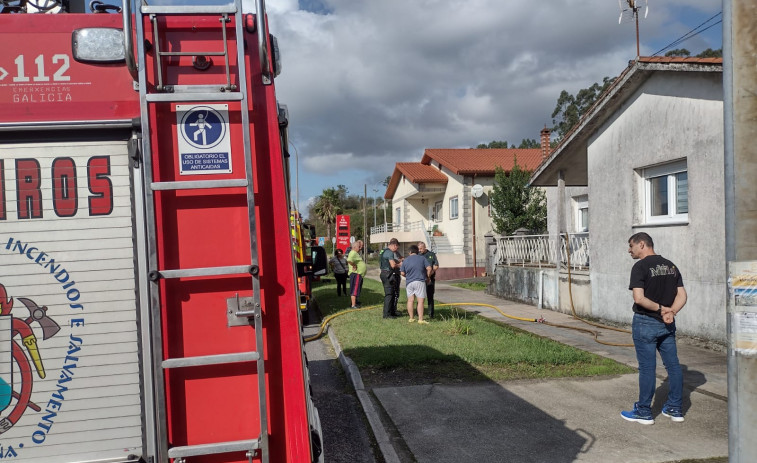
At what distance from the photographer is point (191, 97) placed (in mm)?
2617

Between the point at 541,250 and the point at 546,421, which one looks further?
the point at 541,250

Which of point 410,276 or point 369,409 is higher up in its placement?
point 410,276

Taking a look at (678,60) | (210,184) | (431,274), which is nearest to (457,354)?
(431,274)

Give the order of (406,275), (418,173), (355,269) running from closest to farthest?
(406,275) < (355,269) < (418,173)

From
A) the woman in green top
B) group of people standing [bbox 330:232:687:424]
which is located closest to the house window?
the woman in green top

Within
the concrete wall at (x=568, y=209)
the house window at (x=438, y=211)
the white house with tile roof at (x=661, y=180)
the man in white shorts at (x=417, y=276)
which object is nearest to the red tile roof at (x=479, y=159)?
the house window at (x=438, y=211)

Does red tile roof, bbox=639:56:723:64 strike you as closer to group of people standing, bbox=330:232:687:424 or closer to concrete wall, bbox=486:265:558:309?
group of people standing, bbox=330:232:687:424

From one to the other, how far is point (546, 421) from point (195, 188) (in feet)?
15.0

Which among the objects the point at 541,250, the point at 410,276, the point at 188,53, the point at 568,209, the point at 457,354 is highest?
the point at 188,53

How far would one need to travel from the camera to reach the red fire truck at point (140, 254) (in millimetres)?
2566

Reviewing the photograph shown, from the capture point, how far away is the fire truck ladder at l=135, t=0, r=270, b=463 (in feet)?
8.36

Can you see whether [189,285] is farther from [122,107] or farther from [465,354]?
[465,354]

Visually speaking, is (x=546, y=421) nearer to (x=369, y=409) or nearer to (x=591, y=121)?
(x=369, y=409)

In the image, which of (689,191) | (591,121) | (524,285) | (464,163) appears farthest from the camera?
(464,163)
